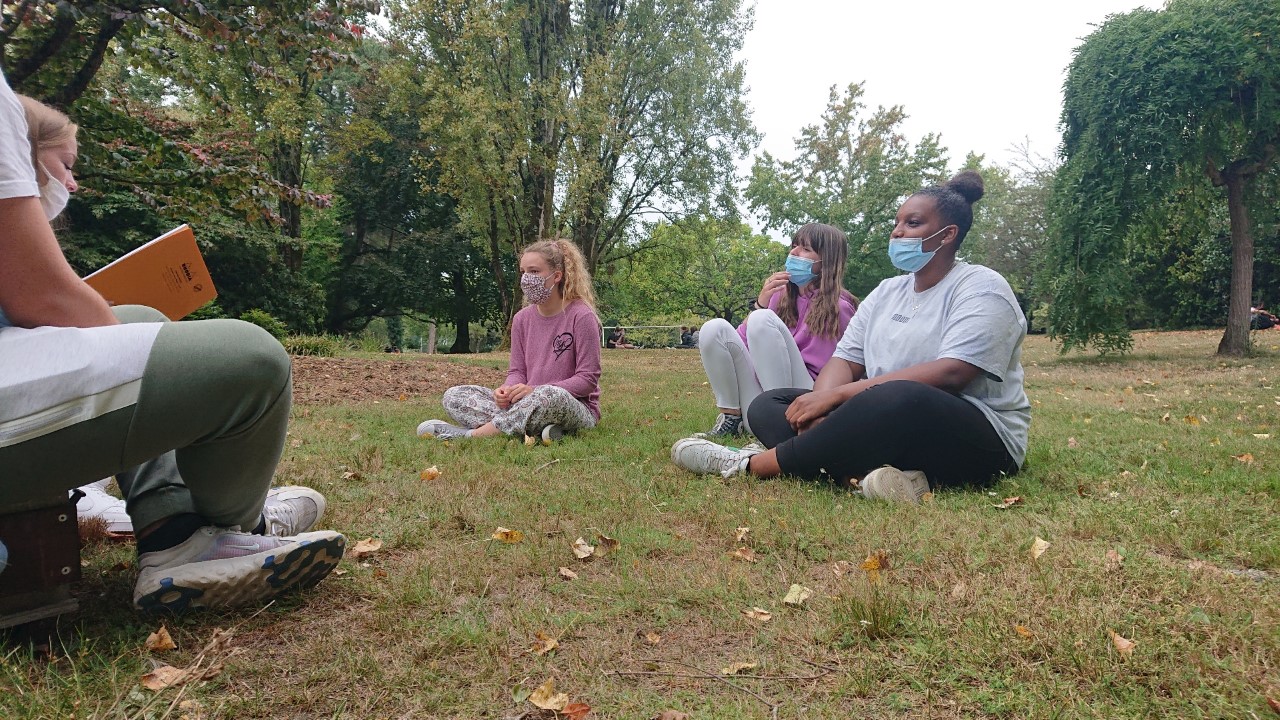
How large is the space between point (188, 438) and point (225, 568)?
15.5 inches

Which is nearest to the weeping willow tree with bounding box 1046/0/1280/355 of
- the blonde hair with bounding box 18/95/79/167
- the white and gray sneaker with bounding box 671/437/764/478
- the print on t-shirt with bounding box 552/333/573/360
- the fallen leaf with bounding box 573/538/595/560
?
the print on t-shirt with bounding box 552/333/573/360

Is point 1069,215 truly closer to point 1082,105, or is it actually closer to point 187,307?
point 1082,105

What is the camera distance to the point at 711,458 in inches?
139

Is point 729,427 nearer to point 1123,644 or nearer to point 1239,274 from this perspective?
point 1123,644

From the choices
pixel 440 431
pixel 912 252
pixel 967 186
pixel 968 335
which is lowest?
pixel 440 431

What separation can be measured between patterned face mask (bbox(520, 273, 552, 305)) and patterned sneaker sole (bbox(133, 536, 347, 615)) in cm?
307

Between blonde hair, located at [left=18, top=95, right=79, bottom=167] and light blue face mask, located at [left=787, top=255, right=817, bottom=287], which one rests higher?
blonde hair, located at [left=18, top=95, right=79, bottom=167]

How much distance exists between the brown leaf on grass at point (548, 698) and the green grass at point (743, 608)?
3 centimetres

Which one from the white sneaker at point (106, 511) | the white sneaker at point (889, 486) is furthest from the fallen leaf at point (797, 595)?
the white sneaker at point (106, 511)

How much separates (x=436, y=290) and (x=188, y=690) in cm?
2704

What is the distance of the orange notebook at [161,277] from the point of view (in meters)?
2.14

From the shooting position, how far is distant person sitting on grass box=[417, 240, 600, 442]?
4.69 meters

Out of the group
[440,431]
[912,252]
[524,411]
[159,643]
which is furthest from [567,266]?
[159,643]

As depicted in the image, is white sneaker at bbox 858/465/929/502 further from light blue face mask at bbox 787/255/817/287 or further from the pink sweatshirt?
the pink sweatshirt
